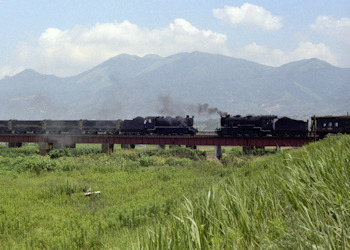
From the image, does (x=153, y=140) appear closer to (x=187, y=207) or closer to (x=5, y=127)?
(x=5, y=127)

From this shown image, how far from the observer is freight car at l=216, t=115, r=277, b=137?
132 ft

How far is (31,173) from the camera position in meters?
27.6

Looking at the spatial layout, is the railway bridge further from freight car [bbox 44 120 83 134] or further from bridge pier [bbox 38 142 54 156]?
freight car [bbox 44 120 83 134]

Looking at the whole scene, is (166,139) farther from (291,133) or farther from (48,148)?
(48,148)

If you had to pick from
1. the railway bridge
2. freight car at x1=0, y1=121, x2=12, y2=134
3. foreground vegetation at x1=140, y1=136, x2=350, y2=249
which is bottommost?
the railway bridge

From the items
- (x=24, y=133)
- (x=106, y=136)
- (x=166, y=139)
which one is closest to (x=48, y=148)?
(x=24, y=133)

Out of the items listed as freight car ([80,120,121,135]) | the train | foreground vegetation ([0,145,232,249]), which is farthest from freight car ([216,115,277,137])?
freight car ([80,120,121,135])

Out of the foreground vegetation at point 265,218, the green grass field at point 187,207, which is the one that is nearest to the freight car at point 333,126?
→ the green grass field at point 187,207

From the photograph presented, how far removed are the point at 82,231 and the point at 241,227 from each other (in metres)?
8.84

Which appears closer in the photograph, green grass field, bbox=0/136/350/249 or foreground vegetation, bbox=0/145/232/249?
green grass field, bbox=0/136/350/249

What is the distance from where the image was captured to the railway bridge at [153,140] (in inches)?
1588

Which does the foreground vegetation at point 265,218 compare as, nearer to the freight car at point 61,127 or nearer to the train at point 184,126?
the train at point 184,126

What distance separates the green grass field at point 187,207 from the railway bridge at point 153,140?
12.5 metres

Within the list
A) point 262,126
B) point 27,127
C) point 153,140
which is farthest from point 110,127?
point 262,126
